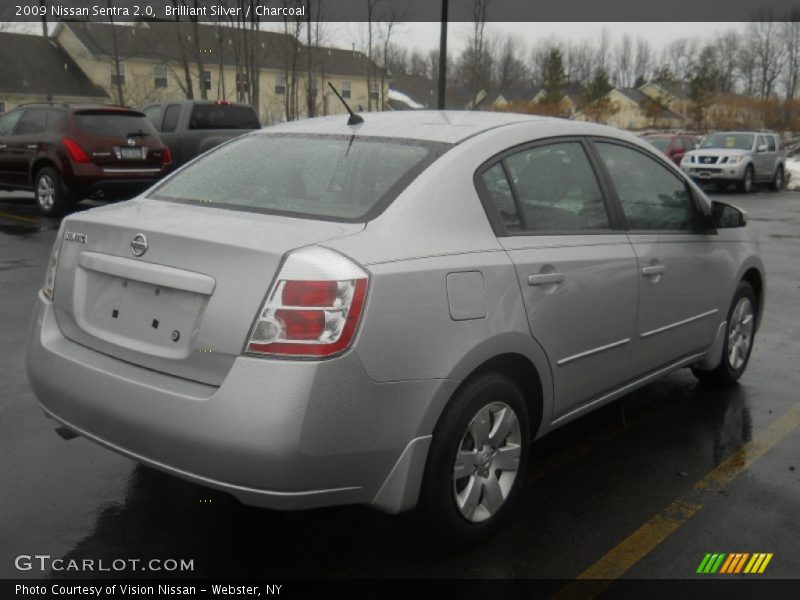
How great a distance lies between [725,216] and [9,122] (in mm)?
12932

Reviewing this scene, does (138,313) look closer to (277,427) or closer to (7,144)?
(277,427)

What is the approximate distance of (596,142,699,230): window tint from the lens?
427cm

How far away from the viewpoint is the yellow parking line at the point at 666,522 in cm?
307

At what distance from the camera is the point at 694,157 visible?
25453 millimetres

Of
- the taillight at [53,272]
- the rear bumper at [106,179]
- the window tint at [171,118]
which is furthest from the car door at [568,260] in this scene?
the window tint at [171,118]

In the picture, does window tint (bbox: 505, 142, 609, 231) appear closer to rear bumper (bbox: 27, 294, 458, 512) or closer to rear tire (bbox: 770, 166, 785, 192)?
rear bumper (bbox: 27, 294, 458, 512)

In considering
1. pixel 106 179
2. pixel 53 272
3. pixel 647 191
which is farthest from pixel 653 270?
pixel 106 179

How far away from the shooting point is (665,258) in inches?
171

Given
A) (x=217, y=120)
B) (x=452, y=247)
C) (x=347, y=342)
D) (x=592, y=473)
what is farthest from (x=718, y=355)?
(x=217, y=120)

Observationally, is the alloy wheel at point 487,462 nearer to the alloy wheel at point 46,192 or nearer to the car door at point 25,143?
the alloy wheel at point 46,192

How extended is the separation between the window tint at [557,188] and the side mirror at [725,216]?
3.88ft

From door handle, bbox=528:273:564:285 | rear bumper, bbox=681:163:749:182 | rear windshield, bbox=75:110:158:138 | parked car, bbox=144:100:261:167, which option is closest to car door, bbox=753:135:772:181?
rear bumper, bbox=681:163:749:182

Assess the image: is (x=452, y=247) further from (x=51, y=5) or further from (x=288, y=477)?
(x=51, y=5)

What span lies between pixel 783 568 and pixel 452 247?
5.74 ft
